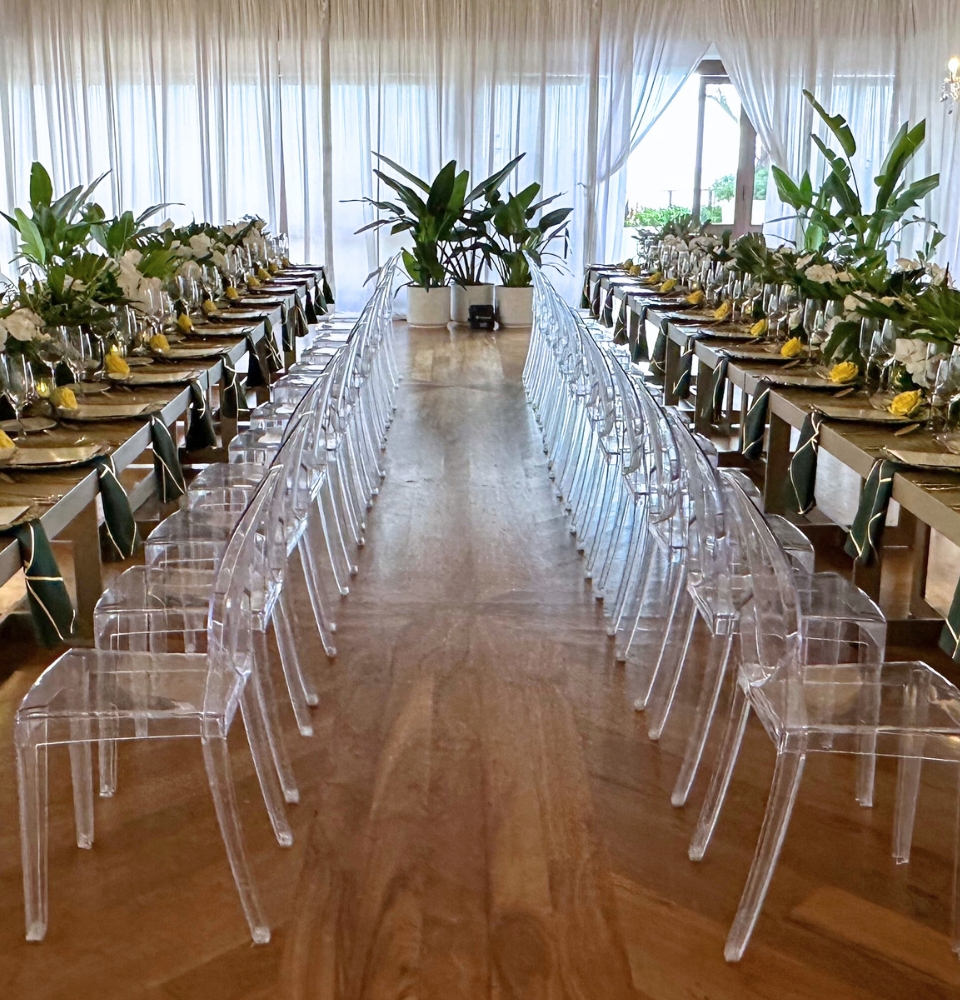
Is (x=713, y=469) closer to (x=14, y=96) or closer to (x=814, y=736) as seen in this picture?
(x=814, y=736)

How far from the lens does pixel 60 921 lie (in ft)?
7.77

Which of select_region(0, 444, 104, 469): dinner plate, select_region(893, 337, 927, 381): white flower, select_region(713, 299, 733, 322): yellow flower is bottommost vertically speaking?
select_region(0, 444, 104, 469): dinner plate

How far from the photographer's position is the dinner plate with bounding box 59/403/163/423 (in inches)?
136

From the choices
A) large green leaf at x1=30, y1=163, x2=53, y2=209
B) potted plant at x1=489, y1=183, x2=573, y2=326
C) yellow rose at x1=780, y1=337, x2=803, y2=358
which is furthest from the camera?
potted plant at x1=489, y1=183, x2=573, y2=326

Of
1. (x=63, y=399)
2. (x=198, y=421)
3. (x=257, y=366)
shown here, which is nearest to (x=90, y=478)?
(x=63, y=399)

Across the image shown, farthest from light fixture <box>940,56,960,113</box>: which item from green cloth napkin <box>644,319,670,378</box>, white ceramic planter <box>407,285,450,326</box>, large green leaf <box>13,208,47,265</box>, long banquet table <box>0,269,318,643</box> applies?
large green leaf <box>13,208,47,265</box>

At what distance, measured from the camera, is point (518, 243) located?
10656 millimetres

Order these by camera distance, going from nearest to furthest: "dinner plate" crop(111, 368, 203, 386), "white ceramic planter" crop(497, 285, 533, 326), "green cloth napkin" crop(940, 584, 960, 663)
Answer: "green cloth napkin" crop(940, 584, 960, 663)
"dinner plate" crop(111, 368, 203, 386)
"white ceramic planter" crop(497, 285, 533, 326)

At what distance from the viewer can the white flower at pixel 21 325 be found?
3.19 metres

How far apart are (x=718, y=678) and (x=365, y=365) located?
3174 mm

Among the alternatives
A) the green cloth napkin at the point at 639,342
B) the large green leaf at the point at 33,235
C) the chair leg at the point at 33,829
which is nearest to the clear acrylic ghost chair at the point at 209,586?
the chair leg at the point at 33,829

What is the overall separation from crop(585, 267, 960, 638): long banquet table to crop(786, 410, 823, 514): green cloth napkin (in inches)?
1.6

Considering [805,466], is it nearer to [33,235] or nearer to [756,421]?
[756,421]

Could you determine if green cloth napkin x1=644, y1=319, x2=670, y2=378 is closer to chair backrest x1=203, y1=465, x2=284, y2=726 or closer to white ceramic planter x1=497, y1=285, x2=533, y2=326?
white ceramic planter x1=497, y1=285, x2=533, y2=326
